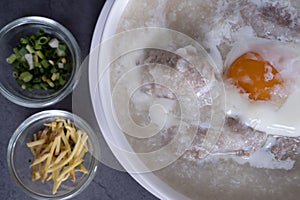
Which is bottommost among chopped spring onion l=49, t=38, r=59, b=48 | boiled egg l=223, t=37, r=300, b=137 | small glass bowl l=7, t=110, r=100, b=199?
small glass bowl l=7, t=110, r=100, b=199

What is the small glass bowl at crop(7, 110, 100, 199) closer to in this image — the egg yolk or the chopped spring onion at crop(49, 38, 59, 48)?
the chopped spring onion at crop(49, 38, 59, 48)

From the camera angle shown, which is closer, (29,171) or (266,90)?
(266,90)

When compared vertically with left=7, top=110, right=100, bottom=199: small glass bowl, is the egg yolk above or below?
above

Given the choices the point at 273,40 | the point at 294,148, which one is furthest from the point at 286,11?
the point at 294,148

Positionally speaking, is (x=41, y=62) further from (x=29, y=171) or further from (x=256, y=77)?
(x=256, y=77)

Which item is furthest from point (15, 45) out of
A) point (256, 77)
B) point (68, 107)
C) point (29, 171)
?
point (256, 77)

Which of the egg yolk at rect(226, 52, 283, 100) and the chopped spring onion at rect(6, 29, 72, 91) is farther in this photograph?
the chopped spring onion at rect(6, 29, 72, 91)

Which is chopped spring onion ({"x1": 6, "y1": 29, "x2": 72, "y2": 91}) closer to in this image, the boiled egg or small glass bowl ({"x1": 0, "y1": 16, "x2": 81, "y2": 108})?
small glass bowl ({"x1": 0, "y1": 16, "x2": 81, "y2": 108})

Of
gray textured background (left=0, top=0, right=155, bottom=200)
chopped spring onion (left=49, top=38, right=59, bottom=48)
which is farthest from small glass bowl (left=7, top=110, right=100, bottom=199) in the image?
chopped spring onion (left=49, top=38, right=59, bottom=48)
